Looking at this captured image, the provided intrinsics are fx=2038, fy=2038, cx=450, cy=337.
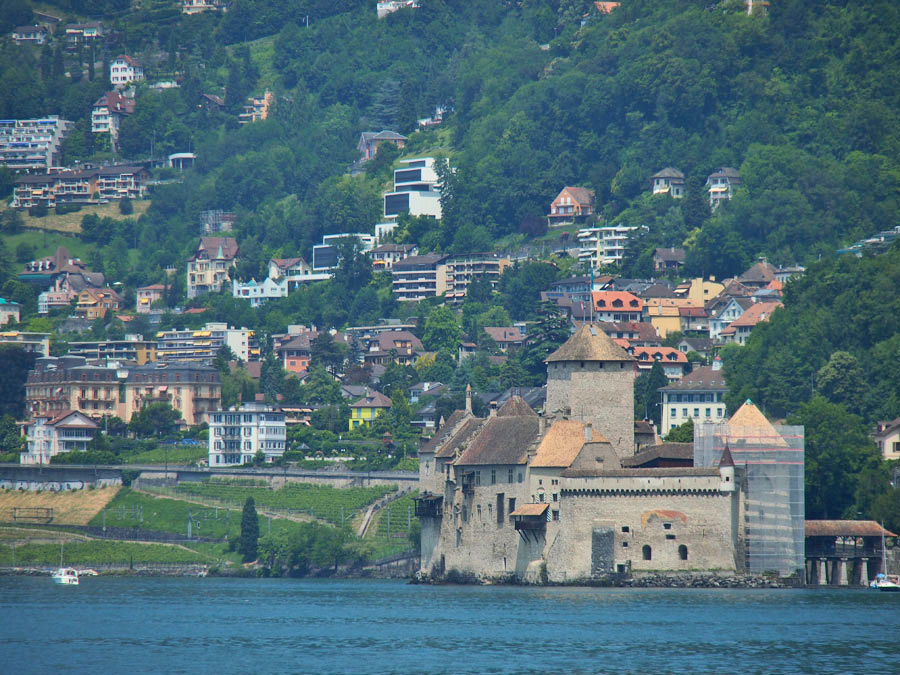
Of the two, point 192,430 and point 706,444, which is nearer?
point 706,444

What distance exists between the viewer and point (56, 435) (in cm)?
15400

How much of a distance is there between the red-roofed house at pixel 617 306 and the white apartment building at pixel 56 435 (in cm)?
4141

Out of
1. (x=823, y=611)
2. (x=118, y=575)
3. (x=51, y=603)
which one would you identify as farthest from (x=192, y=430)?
(x=823, y=611)

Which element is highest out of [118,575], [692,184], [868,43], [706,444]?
[868,43]

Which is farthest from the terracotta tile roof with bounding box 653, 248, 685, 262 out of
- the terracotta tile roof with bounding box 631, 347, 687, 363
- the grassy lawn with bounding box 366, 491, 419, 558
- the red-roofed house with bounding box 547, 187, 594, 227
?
the grassy lawn with bounding box 366, 491, 419, 558

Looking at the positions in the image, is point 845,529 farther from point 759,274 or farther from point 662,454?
point 759,274

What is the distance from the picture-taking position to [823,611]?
267 feet

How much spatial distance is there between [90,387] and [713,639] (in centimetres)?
10285

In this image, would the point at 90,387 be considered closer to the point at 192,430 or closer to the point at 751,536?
the point at 192,430

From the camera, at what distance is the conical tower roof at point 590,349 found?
328ft

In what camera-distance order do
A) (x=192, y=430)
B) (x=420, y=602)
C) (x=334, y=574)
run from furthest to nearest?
(x=192, y=430) < (x=334, y=574) < (x=420, y=602)

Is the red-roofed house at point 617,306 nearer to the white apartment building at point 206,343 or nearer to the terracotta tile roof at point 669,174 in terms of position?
the terracotta tile roof at point 669,174

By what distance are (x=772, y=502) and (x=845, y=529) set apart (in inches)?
201

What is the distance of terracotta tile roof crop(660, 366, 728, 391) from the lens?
13712 cm
